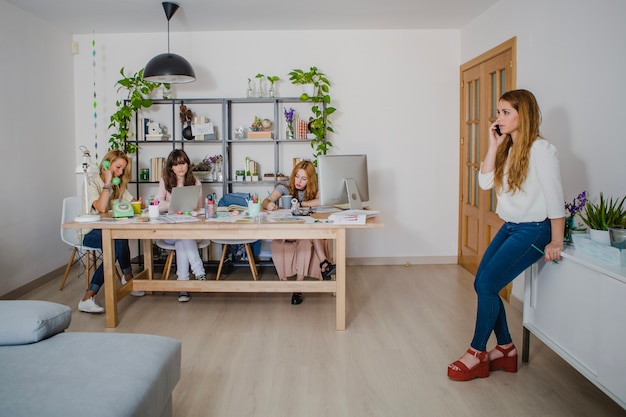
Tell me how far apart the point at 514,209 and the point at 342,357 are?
1302mm

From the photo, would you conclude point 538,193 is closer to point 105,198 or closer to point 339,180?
point 339,180

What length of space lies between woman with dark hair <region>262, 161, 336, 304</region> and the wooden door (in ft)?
5.08

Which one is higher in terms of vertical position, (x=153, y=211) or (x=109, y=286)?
(x=153, y=211)

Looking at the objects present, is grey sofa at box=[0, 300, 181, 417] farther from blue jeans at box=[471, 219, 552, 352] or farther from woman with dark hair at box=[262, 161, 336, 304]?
woman with dark hair at box=[262, 161, 336, 304]

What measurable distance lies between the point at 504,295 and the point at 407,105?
87.2 inches

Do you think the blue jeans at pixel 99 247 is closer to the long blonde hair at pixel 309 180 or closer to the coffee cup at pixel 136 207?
the coffee cup at pixel 136 207

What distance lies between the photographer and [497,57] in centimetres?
439

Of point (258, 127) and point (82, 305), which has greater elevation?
point (258, 127)

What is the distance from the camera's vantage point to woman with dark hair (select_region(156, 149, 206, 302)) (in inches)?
163

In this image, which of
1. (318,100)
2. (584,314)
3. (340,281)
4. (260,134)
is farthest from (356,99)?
(584,314)

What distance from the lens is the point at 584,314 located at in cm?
226

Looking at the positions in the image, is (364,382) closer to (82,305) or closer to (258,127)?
(82,305)

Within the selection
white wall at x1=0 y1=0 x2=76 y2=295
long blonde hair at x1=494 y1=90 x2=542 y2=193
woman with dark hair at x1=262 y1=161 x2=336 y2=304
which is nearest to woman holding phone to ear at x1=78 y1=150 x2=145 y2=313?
white wall at x1=0 y1=0 x2=76 y2=295

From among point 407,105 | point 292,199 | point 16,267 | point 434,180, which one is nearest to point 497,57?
point 407,105
